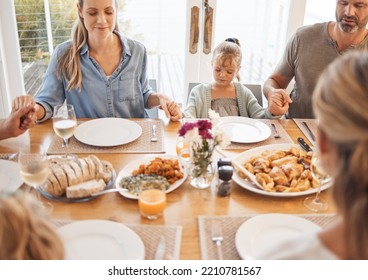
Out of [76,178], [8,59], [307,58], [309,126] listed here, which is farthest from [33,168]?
[8,59]

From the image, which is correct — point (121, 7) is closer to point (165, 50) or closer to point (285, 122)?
point (165, 50)

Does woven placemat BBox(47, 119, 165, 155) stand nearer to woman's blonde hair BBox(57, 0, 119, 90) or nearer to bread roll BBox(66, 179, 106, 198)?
bread roll BBox(66, 179, 106, 198)

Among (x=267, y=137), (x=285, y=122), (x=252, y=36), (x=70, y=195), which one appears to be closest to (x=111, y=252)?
(x=70, y=195)

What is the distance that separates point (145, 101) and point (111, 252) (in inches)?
53.7

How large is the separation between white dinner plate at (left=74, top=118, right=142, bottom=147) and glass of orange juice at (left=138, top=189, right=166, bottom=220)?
0.50 meters

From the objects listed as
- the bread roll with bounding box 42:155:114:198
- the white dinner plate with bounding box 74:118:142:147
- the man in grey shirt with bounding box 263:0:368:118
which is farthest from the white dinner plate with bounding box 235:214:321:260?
the man in grey shirt with bounding box 263:0:368:118

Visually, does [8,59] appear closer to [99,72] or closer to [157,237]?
[99,72]

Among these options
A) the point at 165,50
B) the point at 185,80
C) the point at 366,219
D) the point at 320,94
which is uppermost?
the point at 320,94

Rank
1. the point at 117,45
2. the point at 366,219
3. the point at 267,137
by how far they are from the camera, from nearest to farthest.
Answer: the point at 366,219, the point at 267,137, the point at 117,45

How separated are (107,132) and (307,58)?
1.39 m

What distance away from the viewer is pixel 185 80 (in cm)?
329

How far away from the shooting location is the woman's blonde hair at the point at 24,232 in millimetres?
629

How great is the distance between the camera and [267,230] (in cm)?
115

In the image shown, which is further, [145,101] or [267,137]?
[145,101]
